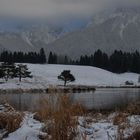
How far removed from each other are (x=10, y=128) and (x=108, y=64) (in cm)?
13845

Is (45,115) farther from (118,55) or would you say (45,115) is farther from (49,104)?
(118,55)

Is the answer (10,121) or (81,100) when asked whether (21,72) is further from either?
(10,121)

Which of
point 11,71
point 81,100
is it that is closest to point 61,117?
point 81,100

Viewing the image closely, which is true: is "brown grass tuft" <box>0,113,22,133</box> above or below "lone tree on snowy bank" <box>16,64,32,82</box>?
below

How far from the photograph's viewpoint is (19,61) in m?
138

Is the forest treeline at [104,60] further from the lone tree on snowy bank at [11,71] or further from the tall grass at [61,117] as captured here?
the tall grass at [61,117]

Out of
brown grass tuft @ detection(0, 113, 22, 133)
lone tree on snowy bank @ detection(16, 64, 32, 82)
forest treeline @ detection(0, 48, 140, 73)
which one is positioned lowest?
brown grass tuft @ detection(0, 113, 22, 133)

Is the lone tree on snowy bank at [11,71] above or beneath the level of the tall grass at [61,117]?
above

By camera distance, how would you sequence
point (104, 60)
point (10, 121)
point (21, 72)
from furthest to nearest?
1. point (104, 60)
2. point (21, 72)
3. point (10, 121)

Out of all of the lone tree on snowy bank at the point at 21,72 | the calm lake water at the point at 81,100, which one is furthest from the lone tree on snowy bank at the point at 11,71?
the calm lake water at the point at 81,100

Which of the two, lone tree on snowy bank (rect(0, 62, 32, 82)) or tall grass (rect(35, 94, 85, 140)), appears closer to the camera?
tall grass (rect(35, 94, 85, 140))

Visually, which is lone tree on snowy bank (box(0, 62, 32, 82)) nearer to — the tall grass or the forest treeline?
the forest treeline

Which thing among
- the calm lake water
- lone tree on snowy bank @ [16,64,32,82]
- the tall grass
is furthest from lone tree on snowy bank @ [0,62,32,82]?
the tall grass

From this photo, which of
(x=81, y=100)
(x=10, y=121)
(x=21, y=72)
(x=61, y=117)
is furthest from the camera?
(x=21, y=72)
